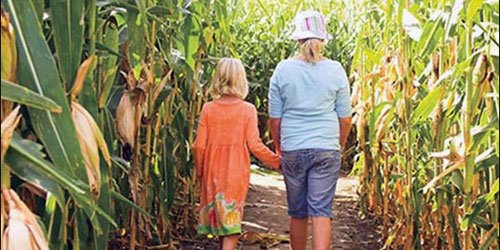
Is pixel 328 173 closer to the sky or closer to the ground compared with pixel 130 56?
closer to the ground

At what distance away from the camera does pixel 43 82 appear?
1.40 metres

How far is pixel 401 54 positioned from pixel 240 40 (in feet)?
18.8

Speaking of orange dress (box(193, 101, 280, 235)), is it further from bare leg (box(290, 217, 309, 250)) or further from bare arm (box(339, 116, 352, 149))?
bare arm (box(339, 116, 352, 149))

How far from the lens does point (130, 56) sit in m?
2.87

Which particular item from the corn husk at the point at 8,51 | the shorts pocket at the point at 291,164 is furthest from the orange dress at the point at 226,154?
the corn husk at the point at 8,51

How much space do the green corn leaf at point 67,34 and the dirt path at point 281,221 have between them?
9.93 ft

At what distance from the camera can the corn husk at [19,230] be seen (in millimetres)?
1193

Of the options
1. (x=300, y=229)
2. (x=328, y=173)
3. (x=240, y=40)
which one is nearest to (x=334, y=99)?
(x=328, y=173)

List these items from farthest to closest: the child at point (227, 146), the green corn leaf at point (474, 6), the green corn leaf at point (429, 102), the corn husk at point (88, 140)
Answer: the child at point (227, 146), the green corn leaf at point (429, 102), the green corn leaf at point (474, 6), the corn husk at point (88, 140)

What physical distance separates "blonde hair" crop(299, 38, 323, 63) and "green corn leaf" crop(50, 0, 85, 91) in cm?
222

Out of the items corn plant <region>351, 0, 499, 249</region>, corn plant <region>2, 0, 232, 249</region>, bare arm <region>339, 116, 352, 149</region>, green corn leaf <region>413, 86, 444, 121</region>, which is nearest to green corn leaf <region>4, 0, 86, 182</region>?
corn plant <region>2, 0, 232, 249</region>

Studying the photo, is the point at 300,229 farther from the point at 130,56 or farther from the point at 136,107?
the point at 130,56

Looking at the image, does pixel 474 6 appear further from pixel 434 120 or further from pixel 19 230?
pixel 19 230

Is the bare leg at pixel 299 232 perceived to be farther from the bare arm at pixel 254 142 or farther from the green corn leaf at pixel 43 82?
the green corn leaf at pixel 43 82
